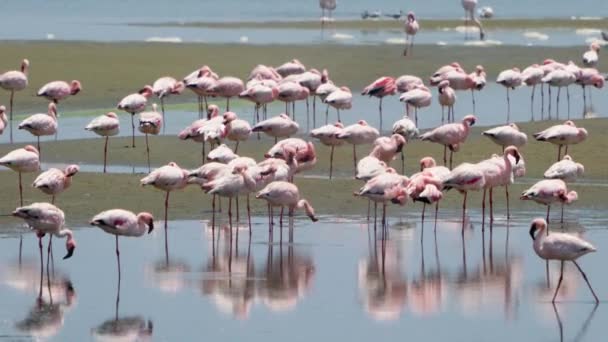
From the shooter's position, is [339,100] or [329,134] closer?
[329,134]

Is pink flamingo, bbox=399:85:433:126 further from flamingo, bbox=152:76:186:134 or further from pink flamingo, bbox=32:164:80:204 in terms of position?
pink flamingo, bbox=32:164:80:204

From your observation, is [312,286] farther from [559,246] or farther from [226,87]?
[226,87]

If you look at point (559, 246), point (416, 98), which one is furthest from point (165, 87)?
point (559, 246)

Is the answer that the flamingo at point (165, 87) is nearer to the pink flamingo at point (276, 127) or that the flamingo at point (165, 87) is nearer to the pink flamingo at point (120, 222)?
the pink flamingo at point (276, 127)

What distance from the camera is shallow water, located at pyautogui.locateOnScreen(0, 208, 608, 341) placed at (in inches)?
425

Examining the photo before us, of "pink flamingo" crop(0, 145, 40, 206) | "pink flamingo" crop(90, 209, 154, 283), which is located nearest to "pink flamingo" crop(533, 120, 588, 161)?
"pink flamingo" crop(0, 145, 40, 206)

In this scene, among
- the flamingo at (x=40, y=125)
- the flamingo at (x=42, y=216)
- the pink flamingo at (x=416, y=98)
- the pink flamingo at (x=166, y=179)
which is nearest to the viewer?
the flamingo at (x=42, y=216)

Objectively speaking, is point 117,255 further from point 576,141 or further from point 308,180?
point 576,141

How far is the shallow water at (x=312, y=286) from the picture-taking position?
1079cm

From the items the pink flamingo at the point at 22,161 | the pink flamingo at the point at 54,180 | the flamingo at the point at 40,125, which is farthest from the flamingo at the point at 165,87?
the pink flamingo at the point at 54,180

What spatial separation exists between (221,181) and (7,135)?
839 centimetres

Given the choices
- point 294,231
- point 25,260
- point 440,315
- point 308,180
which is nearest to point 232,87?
point 308,180

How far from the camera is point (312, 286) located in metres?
12.3

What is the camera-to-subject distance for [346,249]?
13836 millimetres
